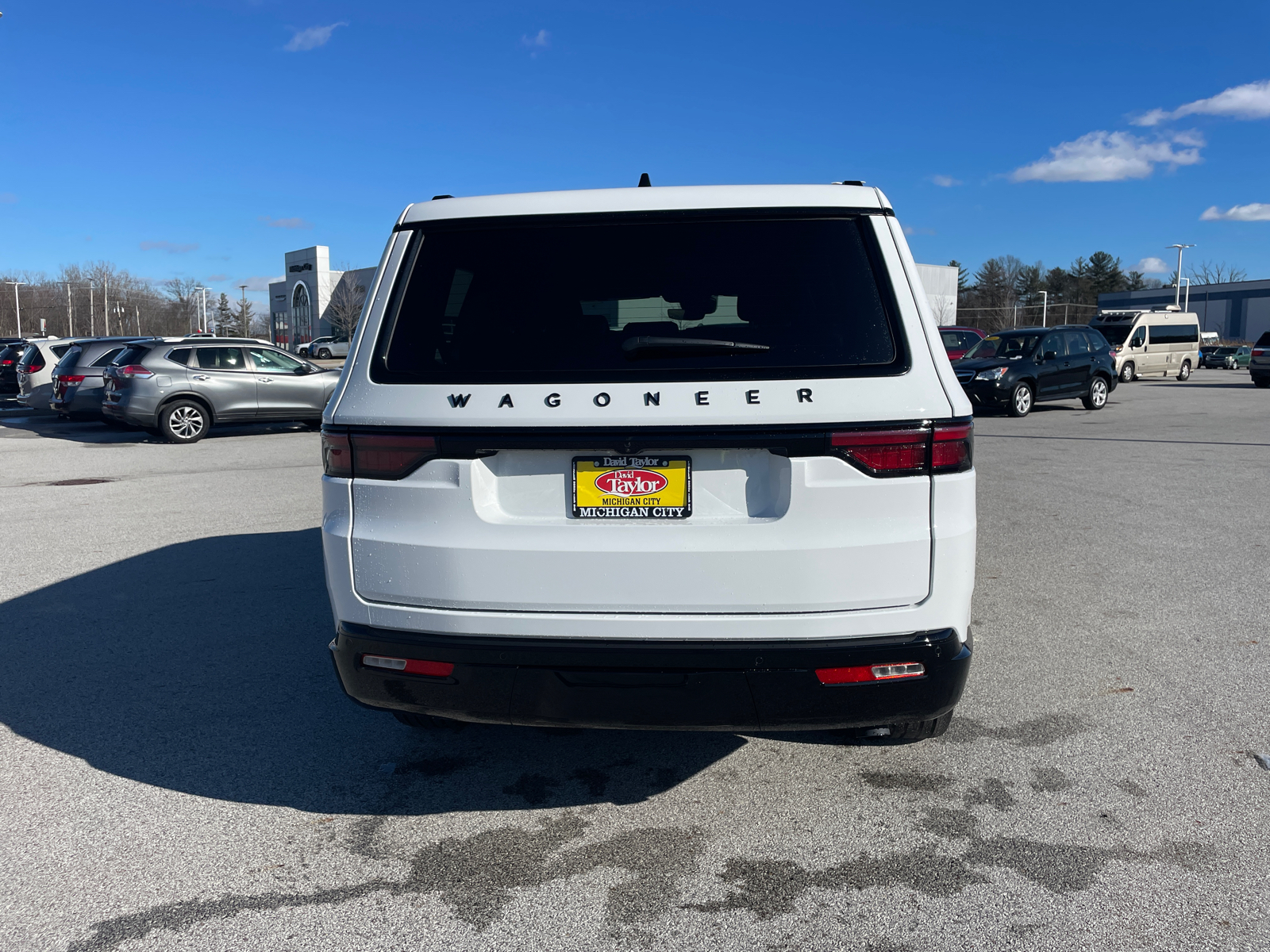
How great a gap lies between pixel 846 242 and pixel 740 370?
1.78ft

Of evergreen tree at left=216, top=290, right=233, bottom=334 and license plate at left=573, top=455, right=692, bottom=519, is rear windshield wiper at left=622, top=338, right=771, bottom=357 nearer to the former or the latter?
license plate at left=573, top=455, right=692, bottom=519

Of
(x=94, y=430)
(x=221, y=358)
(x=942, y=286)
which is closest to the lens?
(x=221, y=358)

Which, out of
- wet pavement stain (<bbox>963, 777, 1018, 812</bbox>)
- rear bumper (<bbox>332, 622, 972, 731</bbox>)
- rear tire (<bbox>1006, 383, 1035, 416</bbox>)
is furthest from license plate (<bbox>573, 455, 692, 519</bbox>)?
rear tire (<bbox>1006, 383, 1035, 416</bbox>)

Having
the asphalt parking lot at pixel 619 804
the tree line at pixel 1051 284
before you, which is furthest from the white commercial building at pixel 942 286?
the asphalt parking lot at pixel 619 804

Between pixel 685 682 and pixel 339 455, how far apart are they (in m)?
1.23

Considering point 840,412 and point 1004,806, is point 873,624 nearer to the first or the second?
point 840,412

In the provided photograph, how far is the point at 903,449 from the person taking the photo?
2.67 metres

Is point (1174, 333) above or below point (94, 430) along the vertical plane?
above

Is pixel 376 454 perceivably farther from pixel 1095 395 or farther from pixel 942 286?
pixel 942 286

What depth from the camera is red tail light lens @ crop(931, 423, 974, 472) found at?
2.69m

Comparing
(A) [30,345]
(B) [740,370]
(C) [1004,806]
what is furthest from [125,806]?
(A) [30,345]

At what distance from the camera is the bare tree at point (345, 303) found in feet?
301

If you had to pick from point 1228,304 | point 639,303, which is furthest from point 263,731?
point 1228,304

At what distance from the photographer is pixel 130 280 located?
4390 inches
